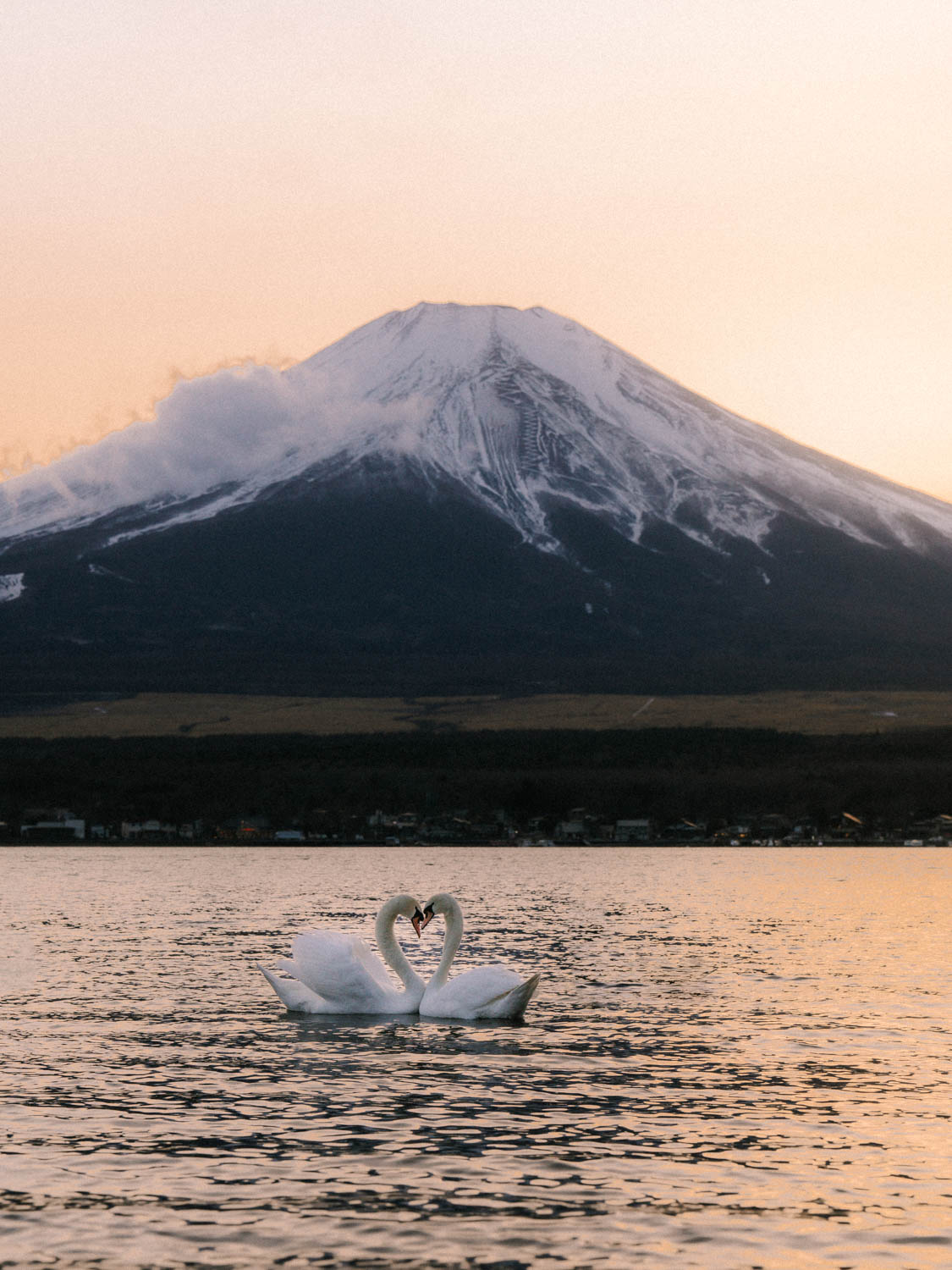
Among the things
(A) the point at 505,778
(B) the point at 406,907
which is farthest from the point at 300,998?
(A) the point at 505,778

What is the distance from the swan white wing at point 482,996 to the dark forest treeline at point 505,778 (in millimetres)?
126809

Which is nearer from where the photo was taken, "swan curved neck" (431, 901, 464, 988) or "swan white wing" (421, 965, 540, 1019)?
"swan white wing" (421, 965, 540, 1019)

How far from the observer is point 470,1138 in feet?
69.0

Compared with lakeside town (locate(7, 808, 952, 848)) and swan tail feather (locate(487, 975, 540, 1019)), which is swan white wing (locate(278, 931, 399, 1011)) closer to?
swan tail feather (locate(487, 975, 540, 1019))

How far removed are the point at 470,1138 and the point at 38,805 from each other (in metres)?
142

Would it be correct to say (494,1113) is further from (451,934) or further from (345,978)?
(451,934)

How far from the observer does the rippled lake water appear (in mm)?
16672

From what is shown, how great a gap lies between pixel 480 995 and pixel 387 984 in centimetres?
261

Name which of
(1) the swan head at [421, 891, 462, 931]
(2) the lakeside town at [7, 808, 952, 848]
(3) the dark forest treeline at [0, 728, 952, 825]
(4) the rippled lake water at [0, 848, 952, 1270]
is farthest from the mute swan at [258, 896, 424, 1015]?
(3) the dark forest treeline at [0, 728, 952, 825]

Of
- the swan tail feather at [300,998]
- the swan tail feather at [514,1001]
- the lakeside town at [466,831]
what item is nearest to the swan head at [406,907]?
the swan tail feather at [300,998]

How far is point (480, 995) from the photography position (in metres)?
31.8

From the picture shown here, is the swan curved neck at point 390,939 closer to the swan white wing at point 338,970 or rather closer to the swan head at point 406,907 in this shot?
the swan head at point 406,907

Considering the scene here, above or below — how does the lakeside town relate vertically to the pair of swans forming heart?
below

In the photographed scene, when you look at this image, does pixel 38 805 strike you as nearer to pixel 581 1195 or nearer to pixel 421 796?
pixel 421 796
